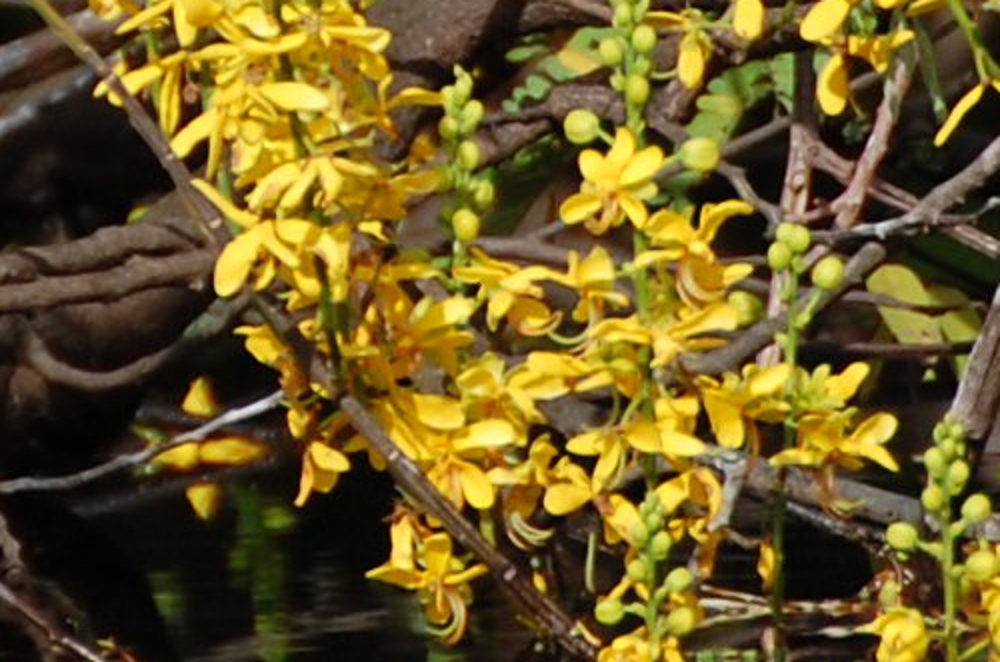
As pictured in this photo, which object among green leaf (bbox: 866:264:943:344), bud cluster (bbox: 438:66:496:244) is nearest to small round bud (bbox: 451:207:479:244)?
bud cluster (bbox: 438:66:496:244)

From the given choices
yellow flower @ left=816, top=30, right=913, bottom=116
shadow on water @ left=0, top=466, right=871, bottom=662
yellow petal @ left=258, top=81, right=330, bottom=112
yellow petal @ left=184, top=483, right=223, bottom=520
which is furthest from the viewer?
yellow petal @ left=184, top=483, right=223, bottom=520

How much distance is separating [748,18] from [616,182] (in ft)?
0.94

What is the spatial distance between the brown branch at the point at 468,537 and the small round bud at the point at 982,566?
34cm

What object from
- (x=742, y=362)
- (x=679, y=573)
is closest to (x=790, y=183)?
(x=742, y=362)

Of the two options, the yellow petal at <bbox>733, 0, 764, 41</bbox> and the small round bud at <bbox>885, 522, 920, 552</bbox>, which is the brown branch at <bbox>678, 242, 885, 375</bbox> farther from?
the small round bud at <bbox>885, 522, 920, 552</bbox>

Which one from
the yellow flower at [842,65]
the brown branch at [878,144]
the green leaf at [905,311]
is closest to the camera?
the yellow flower at [842,65]

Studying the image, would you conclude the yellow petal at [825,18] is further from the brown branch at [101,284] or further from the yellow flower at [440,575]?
the brown branch at [101,284]

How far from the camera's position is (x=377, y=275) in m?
1.79

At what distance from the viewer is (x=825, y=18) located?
1.83 meters

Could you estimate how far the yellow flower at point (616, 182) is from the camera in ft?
5.51

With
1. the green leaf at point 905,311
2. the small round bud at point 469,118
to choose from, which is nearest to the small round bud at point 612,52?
the small round bud at point 469,118

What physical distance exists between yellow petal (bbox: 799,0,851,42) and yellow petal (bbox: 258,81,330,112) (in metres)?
0.38

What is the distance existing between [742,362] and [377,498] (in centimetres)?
99

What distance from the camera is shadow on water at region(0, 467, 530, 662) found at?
2600mm
